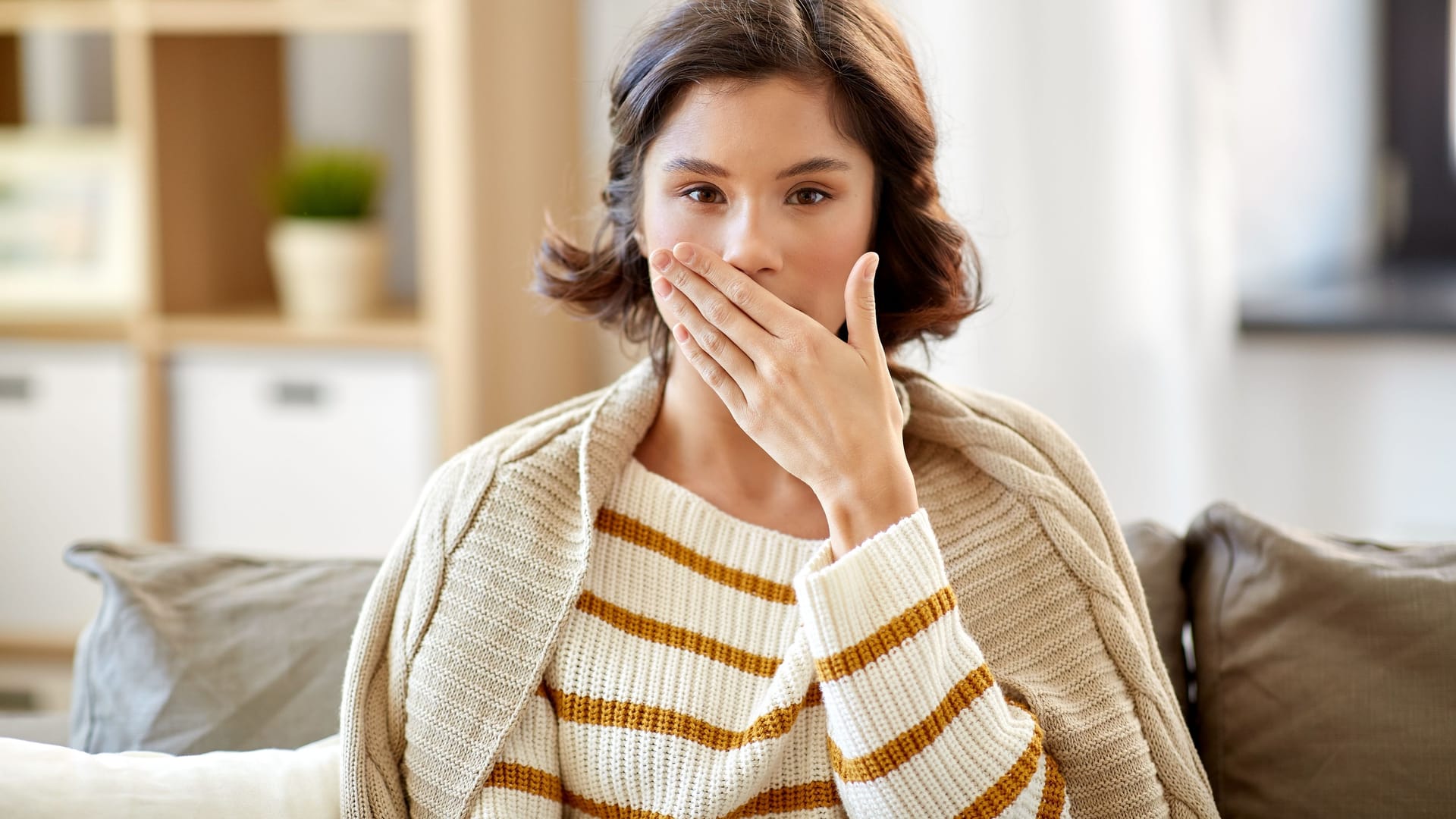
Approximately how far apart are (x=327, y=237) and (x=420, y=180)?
20cm

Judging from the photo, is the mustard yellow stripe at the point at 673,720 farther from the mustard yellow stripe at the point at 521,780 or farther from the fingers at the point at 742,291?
the fingers at the point at 742,291

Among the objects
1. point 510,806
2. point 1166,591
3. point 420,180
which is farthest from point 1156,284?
point 510,806

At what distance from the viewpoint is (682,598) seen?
1.35 meters

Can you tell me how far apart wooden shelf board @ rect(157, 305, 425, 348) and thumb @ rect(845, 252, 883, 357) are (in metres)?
1.57

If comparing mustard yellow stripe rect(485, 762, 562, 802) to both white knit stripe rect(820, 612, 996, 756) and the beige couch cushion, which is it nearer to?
white knit stripe rect(820, 612, 996, 756)

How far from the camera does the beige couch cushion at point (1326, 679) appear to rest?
1421 millimetres

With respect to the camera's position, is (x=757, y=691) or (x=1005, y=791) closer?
(x=1005, y=791)

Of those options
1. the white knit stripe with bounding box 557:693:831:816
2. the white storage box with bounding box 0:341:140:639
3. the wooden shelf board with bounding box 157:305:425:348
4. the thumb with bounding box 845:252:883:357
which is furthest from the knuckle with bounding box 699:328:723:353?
the white storage box with bounding box 0:341:140:639

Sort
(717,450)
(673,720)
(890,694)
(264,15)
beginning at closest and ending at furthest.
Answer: (890,694), (673,720), (717,450), (264,15)

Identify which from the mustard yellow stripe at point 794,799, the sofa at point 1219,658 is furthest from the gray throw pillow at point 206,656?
the mustard yellow stripe at point 794,799

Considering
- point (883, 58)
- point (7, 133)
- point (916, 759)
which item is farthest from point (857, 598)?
point (7, 133)

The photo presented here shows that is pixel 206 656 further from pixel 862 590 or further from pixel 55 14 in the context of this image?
pixel 55 14

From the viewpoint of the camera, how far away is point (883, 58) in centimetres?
134

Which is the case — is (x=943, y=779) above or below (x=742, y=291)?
below
